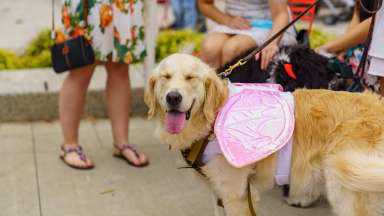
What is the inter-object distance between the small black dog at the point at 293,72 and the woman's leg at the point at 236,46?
0.15 metres

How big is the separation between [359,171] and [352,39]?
5.68 ft

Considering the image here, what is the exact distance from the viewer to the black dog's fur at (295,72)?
4121 mm

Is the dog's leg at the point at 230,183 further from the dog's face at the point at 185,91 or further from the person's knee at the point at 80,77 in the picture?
the person's knee at the point at 80,77

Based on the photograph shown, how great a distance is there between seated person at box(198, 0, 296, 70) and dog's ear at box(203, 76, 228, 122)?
44.7 inches

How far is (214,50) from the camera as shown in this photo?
176 inches

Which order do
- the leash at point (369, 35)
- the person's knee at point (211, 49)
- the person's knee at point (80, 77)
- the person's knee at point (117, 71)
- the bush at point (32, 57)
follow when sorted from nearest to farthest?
1. the leash at point (369, 35)
2. the person's knee at point (211, 49)
3. the person's knee at point (80, 77)
4. the person's knee at point (117, 71)
5. the bush at point (32, 57)

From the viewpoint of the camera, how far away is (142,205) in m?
4.14

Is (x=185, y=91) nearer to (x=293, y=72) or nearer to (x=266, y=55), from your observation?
(x=266, y=55)

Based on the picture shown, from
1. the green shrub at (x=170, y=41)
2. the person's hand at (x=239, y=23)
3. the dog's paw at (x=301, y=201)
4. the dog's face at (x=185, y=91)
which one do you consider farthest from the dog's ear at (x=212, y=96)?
the green shrub at (x=170, y=41)

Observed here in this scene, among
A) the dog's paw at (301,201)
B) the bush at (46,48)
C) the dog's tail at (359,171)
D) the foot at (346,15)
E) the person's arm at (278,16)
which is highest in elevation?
the person's arm at (278,16)

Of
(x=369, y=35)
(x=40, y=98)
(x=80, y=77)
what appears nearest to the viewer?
(x=369, y=35)

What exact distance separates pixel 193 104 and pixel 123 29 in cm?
151

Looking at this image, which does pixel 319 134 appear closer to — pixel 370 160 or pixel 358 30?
pixel 370 160

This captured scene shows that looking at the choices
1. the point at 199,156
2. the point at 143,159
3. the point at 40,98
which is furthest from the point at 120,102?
the point at 199,156
